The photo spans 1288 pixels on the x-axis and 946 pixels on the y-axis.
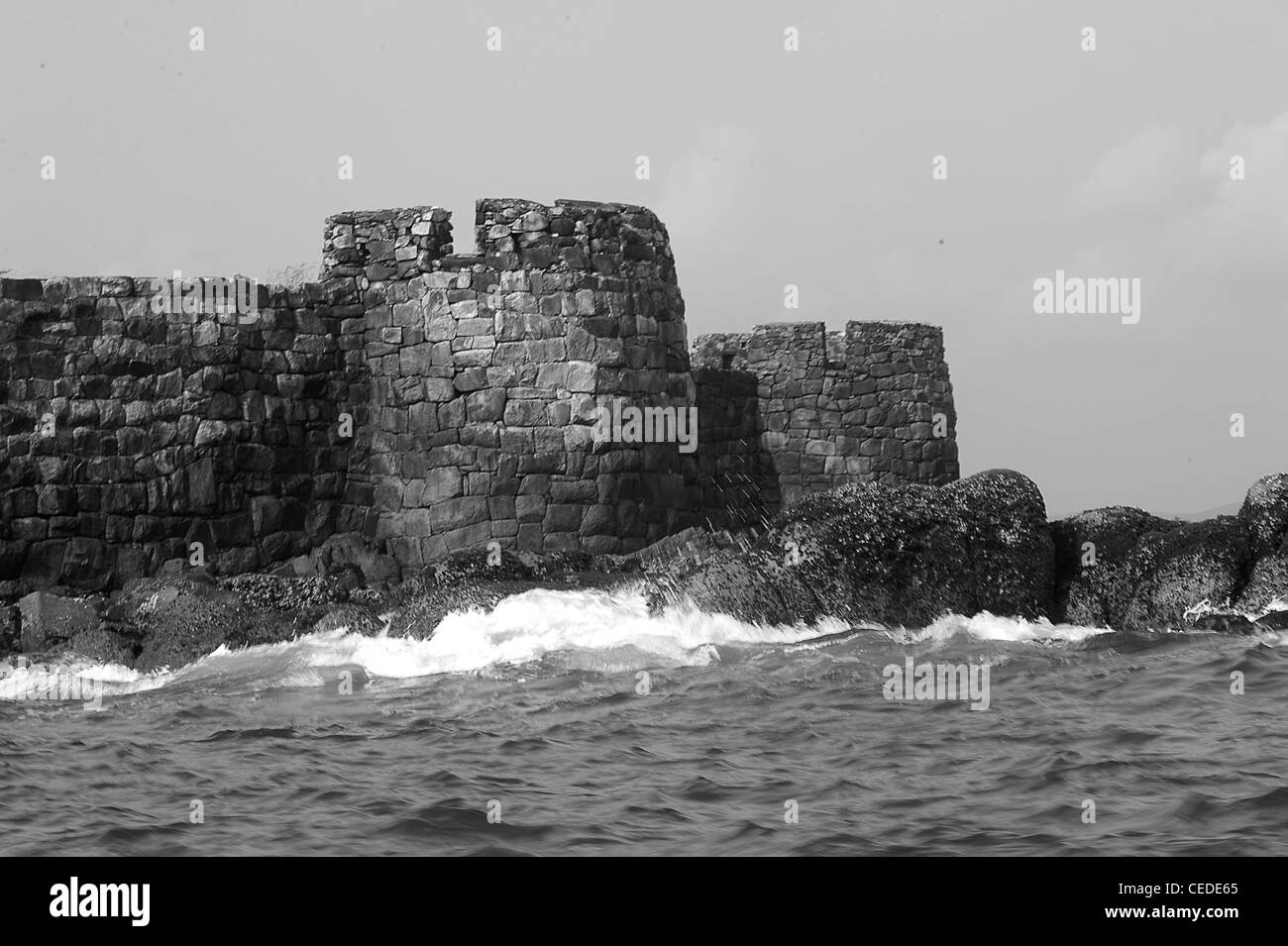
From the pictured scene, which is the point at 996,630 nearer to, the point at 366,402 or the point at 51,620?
the point at 366,402

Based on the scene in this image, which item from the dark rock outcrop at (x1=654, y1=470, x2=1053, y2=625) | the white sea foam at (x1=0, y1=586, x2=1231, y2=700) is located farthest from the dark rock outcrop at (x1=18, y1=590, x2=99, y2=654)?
the dark rock outcrop at (x1=654, y1=470, x2=1053, y2=625)

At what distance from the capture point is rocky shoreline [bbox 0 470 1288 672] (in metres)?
13.5

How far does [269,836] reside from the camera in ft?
24.7

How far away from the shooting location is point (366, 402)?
1653cm

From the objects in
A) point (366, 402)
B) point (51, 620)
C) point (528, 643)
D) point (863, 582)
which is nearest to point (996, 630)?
point (863, 582)

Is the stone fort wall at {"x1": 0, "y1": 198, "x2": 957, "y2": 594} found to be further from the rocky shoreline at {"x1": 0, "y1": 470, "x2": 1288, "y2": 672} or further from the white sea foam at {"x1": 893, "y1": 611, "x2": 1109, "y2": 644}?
the white sea foam at {"x1": 893, "y1": 611, "x2": 1109, "y2": 644}

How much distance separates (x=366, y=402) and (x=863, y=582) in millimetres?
5773

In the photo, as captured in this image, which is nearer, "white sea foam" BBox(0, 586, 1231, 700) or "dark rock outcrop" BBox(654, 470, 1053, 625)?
"white sea foam" BBox(0, 586, 1231, 700)

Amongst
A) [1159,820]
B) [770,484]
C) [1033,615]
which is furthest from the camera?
[770,484]

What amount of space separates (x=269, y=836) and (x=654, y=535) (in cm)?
889

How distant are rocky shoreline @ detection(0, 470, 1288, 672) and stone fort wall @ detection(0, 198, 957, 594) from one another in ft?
3.92

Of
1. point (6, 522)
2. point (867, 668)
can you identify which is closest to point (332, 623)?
point (6, 522)
